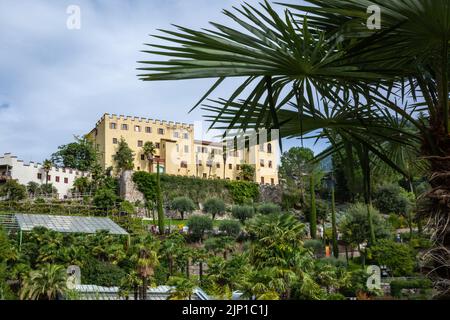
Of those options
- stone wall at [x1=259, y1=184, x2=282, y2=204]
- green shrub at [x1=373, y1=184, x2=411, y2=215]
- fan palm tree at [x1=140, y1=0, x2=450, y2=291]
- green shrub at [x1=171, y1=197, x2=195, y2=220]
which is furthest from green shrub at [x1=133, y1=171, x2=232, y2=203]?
fan palm tree at [x1=140, y1=0, x2=450, y2=291]

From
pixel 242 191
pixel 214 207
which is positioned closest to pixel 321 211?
pixel 214 207

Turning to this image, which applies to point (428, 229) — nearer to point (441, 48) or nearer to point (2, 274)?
point (441, 48)

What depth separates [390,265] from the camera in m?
27.7

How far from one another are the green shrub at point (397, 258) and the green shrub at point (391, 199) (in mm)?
16898

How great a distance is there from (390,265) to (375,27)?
88.5 ft

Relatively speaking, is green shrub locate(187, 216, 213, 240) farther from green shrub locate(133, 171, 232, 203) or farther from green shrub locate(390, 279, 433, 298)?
green shrub locate(390, 279, 433, 298)

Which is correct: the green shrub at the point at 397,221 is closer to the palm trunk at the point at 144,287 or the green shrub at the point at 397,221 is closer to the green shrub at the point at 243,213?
the green shrub at the point at 243,213

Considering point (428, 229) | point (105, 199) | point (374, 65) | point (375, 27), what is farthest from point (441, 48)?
point (105, 199)

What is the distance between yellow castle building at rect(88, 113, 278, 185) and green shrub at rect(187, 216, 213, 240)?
681 inches

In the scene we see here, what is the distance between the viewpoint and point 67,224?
29.0m

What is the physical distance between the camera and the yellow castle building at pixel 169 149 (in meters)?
53.0

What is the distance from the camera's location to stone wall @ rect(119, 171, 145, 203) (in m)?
44.9

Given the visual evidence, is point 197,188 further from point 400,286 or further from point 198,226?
point 400,286

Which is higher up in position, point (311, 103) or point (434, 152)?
point (311, 103)
